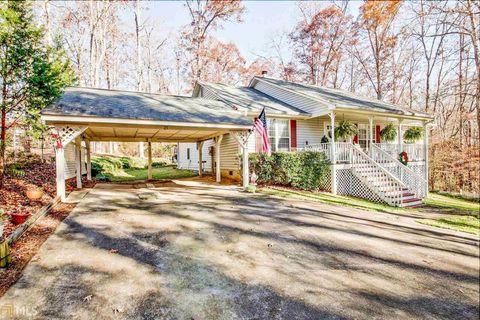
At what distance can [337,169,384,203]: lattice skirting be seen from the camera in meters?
11.6

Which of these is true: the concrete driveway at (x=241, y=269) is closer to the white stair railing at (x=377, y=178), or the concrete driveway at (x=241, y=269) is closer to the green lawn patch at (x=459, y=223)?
the green lawn patch at (x=459, y=223)

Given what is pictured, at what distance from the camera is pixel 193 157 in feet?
67.5

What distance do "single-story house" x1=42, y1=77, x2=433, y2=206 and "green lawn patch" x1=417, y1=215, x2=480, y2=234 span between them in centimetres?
198

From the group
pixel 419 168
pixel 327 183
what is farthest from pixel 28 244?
pixel 419 168

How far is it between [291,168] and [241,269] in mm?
7925

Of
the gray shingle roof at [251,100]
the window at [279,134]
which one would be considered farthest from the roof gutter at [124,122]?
the window at [279,134]

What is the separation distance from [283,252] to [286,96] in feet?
38.8

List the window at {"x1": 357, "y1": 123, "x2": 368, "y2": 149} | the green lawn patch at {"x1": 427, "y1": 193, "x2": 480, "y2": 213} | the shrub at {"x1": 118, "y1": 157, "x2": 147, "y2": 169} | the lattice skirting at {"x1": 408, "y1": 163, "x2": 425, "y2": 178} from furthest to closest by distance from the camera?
the shrub at {"x1": 118, "y1": 157, "x2": 147, "y2": 169} → the window at {"x1": 357, "y1": 123, "x2": 368, "y2": 149} → the lattice skirting at {"x1": 408, "y1": 163, "x2": 425, "y2": 178} → the green lawn patch at {"x1": 427, "y1": 193, "x2": 480, "y2": 213}

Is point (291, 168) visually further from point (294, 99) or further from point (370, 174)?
point (294, 99)

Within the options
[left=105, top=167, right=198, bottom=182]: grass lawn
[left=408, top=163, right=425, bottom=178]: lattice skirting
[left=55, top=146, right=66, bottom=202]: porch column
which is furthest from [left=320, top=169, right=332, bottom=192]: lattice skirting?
[left=55, top=146, right=66, bottom=202]: porch column

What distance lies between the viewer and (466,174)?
18.1 metres

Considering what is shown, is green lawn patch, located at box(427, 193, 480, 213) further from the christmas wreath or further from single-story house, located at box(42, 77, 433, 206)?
the christmas wreath

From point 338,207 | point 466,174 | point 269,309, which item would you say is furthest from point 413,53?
point 269,309

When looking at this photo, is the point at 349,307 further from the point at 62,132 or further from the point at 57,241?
the point at 62,132
